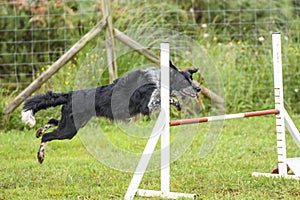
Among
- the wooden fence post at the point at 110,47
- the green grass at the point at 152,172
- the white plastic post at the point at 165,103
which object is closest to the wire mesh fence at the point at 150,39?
the wooden fence post at the point at 110,47

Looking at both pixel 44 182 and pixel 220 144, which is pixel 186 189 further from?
pixel 220 144

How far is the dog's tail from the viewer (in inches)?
181

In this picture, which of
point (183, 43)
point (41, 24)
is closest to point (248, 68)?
point (183, 43)

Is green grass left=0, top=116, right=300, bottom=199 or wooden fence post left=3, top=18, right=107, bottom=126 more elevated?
wooden fence post left=3, top=18, right=107, bottom=126

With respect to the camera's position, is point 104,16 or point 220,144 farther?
point 104,16

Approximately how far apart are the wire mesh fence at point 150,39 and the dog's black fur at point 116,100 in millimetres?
2969

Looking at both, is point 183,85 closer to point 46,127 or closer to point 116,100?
point 116,100

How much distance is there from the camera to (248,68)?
8.09 metres

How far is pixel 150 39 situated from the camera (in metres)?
7.72

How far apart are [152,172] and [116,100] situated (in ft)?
2.72

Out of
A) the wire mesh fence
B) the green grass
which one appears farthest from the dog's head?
the wire mesh fence

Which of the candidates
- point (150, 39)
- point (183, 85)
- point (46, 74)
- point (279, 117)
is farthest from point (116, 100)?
point (150, 39)

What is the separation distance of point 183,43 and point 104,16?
103 cm

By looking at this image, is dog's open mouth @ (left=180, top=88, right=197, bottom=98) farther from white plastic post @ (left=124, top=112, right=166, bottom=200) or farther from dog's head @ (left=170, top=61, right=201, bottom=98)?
white plastic post @ (left=124, top=112, right=166, bottom=200)
